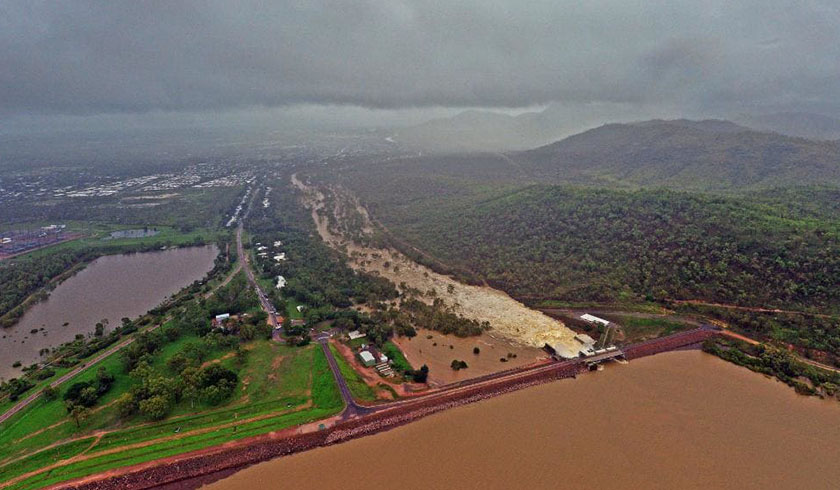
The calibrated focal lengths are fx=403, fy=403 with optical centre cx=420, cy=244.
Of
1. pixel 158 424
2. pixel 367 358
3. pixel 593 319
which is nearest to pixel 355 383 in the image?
pixel 367 358

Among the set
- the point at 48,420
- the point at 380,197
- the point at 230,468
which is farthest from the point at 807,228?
the point at 380,197

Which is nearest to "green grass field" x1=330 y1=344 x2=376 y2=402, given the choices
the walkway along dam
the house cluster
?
the walkway along dam

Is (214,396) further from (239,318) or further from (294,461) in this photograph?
(239,318)

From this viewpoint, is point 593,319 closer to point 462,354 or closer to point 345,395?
point 462,354

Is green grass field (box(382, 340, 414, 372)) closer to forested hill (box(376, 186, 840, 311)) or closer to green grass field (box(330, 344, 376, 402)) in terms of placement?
green grass field (box(330, 344, 376, 402))

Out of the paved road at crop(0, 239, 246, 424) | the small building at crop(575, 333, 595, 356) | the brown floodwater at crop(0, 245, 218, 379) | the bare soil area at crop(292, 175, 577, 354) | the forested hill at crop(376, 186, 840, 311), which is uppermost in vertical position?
the forested hill at crop(376, 186, 840, 311)

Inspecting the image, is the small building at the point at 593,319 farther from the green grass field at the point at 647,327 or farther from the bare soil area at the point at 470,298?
the bare soil area at the point at 470,298
